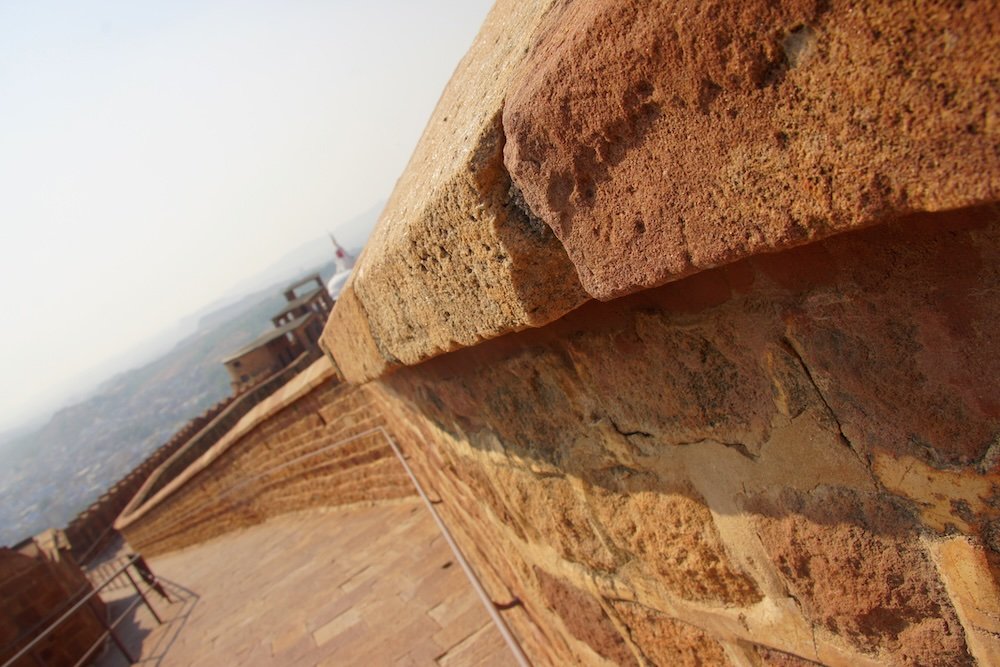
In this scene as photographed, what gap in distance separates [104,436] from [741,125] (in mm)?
142128

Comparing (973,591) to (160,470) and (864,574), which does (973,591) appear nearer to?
(864,574)

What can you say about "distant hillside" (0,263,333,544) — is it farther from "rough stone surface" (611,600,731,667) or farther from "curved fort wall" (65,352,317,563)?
"rough stone surface" (611,600,731,667)

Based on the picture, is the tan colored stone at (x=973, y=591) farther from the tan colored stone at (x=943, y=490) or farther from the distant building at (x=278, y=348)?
the distant building at (x=278, y=348)

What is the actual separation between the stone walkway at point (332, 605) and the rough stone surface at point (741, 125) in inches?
122

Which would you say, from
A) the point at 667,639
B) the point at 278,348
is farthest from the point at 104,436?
the point at 667,639

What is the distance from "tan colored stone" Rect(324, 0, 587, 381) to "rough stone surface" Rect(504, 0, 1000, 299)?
3.0 inches

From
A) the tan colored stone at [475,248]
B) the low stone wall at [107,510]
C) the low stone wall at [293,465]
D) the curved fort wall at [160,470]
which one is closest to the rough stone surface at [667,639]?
the tan colored stone at [475,248]

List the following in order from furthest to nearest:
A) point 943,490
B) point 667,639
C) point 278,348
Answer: point 278,348
point 667,639
point 943,490

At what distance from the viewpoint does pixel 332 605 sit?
4.85m

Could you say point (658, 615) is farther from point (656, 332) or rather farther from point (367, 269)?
point (367, 269)

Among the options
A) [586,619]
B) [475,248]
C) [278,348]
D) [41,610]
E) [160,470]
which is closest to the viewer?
[475,248]

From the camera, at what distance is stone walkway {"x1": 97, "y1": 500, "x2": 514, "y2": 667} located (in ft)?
12.5

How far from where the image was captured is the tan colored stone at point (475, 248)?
88 centimetres

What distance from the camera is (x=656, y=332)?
925 mm
